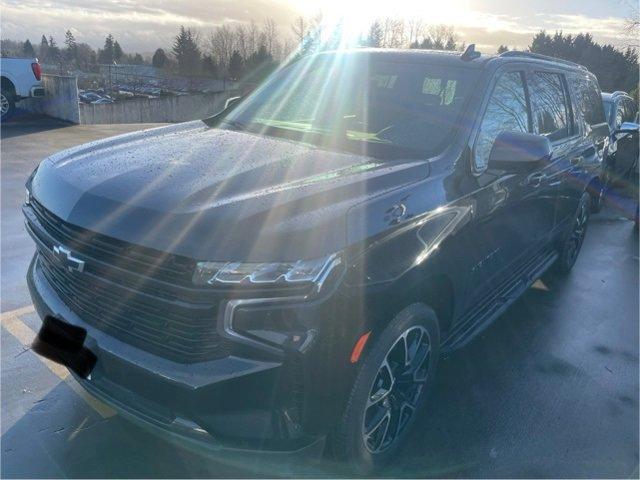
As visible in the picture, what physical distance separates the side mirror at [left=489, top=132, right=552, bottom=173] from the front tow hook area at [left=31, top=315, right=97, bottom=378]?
2282 mm

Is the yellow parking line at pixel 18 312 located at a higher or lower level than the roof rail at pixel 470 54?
lower

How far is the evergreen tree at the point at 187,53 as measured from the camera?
2847 inches

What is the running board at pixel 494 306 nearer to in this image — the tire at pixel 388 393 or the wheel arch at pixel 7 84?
the tire at pixel 388 393

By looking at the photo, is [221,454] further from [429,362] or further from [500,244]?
[500,244]

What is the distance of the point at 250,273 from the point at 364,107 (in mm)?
1879

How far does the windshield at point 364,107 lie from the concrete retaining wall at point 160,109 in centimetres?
2264

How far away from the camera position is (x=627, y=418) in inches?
131

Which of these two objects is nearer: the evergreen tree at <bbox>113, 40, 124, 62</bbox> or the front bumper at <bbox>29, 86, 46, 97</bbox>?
the front bumper at <bbox>29, 86, 46, 97</bbox>

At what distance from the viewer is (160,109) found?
3394 cm

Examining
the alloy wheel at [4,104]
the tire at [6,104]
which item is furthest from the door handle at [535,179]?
the alloy wheel at [4,104]

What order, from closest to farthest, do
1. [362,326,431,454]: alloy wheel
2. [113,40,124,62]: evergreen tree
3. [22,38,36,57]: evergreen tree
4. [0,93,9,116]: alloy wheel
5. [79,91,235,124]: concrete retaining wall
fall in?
[362,326,431,454]: alloy wheel → [0,93,9,116]: alloy wheel → [22,38,36,57]: evergreen tree → [79,91,235,124]: concrete retaining wall → [113,40,124,62]: evergreen tree

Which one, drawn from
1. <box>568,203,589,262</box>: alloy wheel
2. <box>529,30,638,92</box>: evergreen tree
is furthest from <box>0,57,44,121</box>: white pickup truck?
<box>529,30,638,92</box>: evergreen tree

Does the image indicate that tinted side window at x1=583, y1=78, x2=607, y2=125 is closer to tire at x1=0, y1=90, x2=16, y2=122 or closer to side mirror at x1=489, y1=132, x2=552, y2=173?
side mirror at x1=489, y1=132, x2=552, y2=173

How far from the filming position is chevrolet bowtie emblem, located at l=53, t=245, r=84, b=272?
226 centimetres
